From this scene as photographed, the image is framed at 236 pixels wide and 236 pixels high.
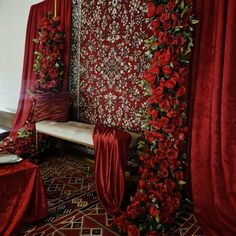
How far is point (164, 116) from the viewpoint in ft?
6.40

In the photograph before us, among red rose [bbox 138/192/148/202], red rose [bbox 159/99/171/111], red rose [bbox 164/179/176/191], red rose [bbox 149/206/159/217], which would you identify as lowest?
red rose [bbox 149/206/159/217]

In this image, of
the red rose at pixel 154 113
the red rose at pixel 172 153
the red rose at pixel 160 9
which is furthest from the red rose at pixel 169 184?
the red rose at pixel 160 9

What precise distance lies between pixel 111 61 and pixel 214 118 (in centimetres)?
155

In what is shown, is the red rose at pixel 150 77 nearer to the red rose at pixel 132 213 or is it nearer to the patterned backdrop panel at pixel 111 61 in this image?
the patterned backdrop panel at pixel 111 61

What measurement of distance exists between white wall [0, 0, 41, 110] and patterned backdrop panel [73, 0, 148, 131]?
1.77 metres

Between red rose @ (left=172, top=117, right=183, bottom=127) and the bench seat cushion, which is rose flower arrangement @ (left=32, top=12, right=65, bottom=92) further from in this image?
red rose @ (left=172, top=117, right=183, bottom=127)

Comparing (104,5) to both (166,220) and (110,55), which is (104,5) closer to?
(110,55)

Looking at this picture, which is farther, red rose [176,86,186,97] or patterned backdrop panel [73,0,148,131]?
patterned backdrop panel [73,0,148,131]

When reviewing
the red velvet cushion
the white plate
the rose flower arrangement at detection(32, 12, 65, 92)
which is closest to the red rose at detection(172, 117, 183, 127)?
the white plate

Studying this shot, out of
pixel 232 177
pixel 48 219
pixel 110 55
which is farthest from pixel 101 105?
pixel 232 177

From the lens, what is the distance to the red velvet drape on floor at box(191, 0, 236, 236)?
1919 millimetres

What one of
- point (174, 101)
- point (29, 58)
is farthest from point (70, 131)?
point (29, 58)

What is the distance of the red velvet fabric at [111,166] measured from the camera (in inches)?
82.7

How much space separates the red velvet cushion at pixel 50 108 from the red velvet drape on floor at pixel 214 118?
1.77 meters
